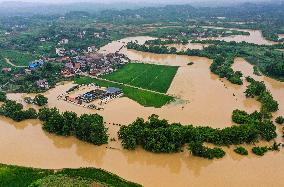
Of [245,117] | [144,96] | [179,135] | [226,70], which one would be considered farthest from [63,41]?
[179,135]

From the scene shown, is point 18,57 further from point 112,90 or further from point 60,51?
point 112,90

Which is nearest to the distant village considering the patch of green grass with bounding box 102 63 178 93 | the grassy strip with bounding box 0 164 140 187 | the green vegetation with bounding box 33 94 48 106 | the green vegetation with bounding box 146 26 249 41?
the patch of green grass with bounding box 102 63 178 93

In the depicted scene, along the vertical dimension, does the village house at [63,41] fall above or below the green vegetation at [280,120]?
below

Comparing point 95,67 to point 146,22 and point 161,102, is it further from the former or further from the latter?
point 146,22

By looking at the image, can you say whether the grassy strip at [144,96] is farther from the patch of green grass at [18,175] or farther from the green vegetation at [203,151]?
the patch of green grass at [18,175]

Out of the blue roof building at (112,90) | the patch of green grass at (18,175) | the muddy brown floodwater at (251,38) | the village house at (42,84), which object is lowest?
the muddy brown floodwater at (251,38)

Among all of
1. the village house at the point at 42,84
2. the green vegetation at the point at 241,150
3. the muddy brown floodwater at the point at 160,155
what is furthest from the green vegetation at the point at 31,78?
the green vegetation at the point at 241,150
